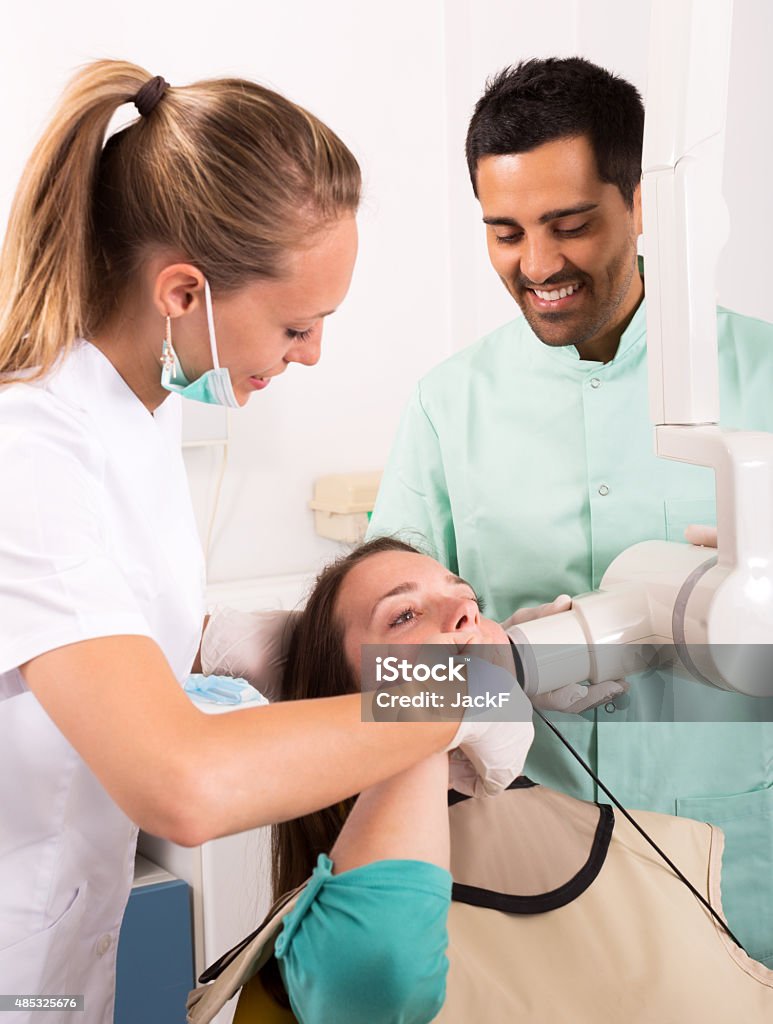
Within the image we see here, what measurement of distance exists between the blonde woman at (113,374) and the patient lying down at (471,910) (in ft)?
0.38

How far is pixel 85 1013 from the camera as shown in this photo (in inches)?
46.9

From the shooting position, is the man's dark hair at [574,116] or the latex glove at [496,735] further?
the man's dark hair at [574,116]

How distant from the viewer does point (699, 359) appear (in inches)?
34.6

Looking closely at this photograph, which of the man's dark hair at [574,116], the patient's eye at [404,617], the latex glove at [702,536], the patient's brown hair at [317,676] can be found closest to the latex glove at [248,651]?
the patient's brown hair at [317,676]

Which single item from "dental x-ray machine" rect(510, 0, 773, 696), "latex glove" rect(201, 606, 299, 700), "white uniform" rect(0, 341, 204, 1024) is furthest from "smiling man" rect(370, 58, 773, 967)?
"white uniform" rect(0, 341, 204, 1024)

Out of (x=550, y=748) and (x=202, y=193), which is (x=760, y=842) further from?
(x=202, y=193)

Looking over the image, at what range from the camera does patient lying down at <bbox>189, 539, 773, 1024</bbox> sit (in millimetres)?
883

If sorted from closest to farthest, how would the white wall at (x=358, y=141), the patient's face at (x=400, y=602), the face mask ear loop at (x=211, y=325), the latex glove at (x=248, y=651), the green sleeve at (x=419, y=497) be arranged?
1. the face mask ear loop at (x=211, y=325)
2. the patient's face at (x=400, y=602)
3. the latex glove at (x=248, y=651)
4. the green sleeve at (x=419, y=497)
5. the white wall at (x=358, y=141)

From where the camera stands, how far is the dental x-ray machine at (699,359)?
833mm

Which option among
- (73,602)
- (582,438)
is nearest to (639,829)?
(582,438)

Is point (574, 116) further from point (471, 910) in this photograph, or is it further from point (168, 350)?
point (471, 910)

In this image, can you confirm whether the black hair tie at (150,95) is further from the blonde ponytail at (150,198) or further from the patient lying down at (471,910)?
the patient lying down at (471,910)

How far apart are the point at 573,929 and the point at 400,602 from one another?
1.26ft

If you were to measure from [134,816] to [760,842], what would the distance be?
23.6 inches
